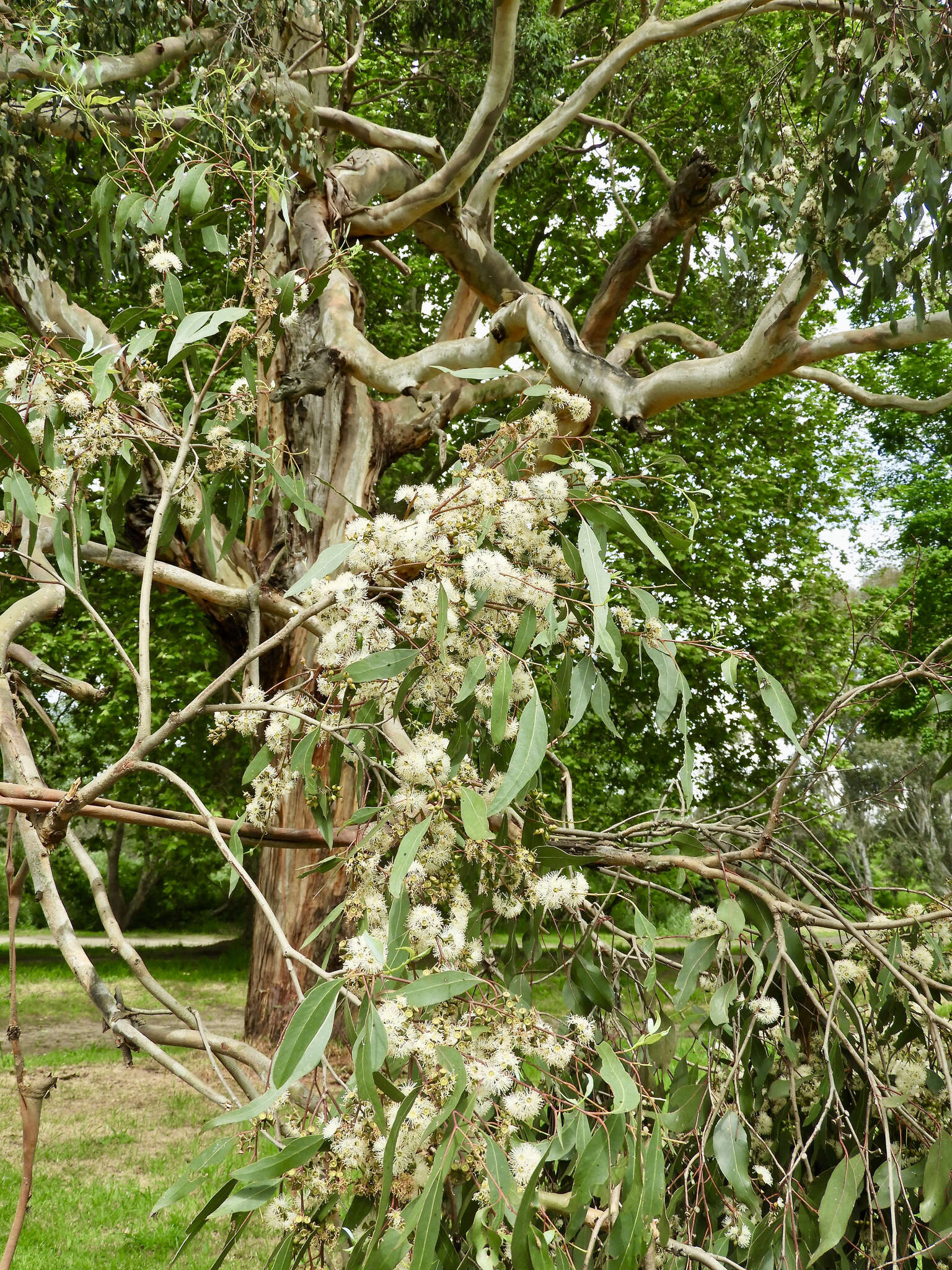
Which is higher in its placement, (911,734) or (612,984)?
(911,734)

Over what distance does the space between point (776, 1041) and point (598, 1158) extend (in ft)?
2.24

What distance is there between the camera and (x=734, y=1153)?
133cm

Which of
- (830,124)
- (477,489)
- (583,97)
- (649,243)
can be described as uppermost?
(583,97)

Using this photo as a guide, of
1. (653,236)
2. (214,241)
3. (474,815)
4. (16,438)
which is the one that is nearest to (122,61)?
(653,236)

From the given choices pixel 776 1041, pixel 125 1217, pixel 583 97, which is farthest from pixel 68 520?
pixel 583 97

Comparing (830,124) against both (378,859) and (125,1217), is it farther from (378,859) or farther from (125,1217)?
(125,1217)

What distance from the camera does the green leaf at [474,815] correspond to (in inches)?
37.5

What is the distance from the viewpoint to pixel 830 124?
110 inches

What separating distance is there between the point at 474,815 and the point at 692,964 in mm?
619

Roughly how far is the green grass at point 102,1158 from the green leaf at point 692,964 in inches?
42.0

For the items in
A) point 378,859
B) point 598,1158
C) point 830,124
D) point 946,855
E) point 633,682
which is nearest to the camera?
point 598,1158

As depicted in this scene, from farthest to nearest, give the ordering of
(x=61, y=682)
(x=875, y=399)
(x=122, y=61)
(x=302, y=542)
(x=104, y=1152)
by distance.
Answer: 1. (x=875, y=399)
2. (x=302, y=542)
3. (x=104, y=1152)
4. (x=122, y=61)
5. (x=61, y=682)

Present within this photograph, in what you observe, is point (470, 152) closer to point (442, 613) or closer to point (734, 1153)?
point (442, 613)

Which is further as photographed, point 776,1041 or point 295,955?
point 776,1041
